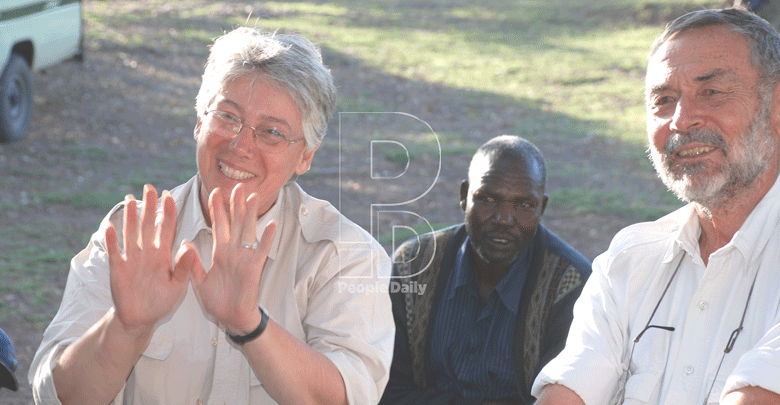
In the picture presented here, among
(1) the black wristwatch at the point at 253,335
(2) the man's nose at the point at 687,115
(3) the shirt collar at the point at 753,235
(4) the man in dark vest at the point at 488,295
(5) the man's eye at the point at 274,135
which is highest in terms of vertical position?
(2) the man's nose at the point at 687,115

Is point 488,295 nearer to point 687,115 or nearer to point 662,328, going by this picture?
point 662,328

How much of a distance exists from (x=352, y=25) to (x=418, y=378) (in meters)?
12.4

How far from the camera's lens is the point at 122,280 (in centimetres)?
218

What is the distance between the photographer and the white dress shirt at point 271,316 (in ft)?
8.20

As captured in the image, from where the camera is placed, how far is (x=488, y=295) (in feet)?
11.5

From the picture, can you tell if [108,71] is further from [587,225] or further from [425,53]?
[587,225]

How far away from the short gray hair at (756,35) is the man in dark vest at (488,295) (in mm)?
1108

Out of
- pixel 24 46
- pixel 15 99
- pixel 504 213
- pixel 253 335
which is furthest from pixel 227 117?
pixel 24 46

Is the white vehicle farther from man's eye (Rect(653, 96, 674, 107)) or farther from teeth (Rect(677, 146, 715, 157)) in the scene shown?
teeth (Rect(677, 146, 715, 157))

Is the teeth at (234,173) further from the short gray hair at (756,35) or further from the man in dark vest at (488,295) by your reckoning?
the short gray hair at (756,35)

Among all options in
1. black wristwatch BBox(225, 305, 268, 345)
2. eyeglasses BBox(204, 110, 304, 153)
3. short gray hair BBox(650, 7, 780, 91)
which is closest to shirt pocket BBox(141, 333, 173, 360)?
black wristwatch BBox(225, 305, 268, 345)

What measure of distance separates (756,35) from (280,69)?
1.43m

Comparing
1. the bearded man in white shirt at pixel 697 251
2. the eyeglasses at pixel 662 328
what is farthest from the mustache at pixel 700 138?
the eyeglasses at pixel 662 328

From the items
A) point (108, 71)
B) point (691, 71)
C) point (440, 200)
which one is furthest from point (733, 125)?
point (108, 71)
